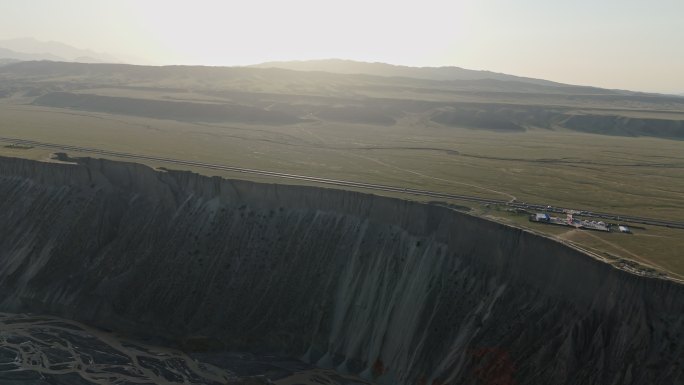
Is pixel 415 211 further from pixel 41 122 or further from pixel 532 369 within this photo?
pixel 41 122

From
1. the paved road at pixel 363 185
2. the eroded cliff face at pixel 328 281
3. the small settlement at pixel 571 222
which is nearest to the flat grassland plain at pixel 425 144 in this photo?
the small settlement at pixel 571 222

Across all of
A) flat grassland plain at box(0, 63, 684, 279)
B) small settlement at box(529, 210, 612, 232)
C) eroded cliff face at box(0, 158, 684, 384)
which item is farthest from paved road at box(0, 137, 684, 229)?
eroded cliff face at box(0, 158, 684, 384)

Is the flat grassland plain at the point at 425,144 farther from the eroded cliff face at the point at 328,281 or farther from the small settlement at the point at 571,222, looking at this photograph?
the eroded cliff face at the point at 328,281

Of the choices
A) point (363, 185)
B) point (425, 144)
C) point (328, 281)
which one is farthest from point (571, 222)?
point (425, 144)

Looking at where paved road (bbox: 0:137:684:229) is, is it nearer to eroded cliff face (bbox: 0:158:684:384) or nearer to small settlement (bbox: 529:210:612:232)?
small settlement (bbox: 529:210:612:232)

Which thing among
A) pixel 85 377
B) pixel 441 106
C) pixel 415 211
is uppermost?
pixel 441 106

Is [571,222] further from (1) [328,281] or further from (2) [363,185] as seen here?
(1) [328,281]

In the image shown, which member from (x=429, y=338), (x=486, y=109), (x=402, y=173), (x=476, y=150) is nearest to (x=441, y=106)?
(x=486, y=109)
